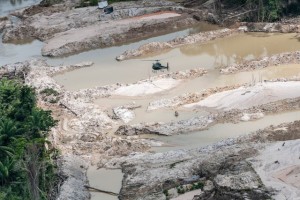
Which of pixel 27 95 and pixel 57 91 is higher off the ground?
pixel 27 95

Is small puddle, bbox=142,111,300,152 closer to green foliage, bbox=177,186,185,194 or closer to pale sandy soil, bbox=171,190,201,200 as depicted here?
green foliage, bbox=177,186,185,194

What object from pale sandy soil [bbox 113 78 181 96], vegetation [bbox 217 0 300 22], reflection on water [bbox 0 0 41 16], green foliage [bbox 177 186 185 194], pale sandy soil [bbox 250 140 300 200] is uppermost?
vegetation [bbox 217 0 300 22]

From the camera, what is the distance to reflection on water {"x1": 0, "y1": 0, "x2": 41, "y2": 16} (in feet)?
205

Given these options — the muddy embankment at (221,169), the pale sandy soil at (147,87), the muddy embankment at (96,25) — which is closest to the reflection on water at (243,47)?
the pale sandy soil at (147,87)

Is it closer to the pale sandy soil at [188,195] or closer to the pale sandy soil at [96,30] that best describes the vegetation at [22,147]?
the pale sandy soil at [188,195]

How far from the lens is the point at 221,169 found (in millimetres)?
21422

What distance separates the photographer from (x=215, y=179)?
67.7ft

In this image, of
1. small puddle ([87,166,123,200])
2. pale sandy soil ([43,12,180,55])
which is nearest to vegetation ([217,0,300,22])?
pale sandy soil ([43,12,180,55])

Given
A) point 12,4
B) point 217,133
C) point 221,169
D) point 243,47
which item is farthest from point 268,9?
point 12,4

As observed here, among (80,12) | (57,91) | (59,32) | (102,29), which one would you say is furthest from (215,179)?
(80,12)

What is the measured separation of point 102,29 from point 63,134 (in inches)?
797

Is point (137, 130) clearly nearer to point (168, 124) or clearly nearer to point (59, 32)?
point (168, 124)

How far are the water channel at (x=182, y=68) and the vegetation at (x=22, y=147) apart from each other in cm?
A: 236

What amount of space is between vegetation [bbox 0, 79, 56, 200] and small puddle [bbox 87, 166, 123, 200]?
174 cm
